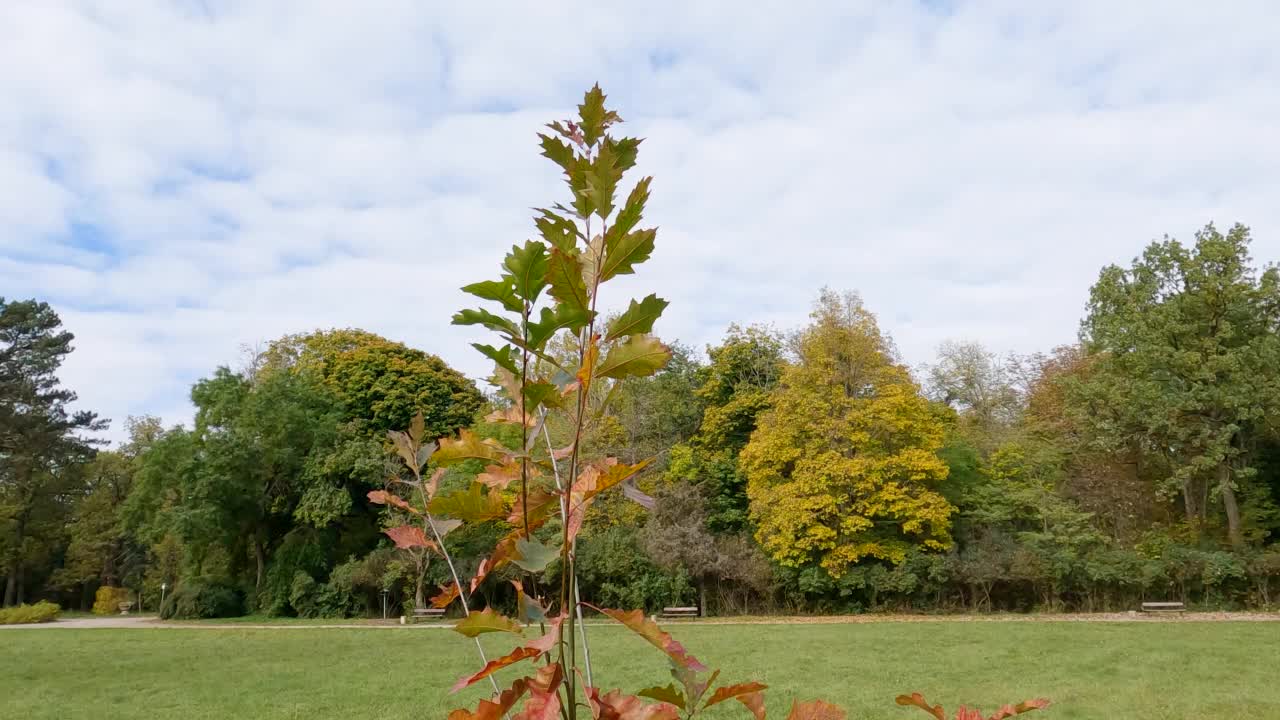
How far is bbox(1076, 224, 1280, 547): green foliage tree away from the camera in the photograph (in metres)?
20.7

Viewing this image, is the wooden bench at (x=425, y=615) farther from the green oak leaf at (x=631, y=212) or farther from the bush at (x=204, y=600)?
the green oak leaf at (x=631, y=212)

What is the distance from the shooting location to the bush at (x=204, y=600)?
973 inches

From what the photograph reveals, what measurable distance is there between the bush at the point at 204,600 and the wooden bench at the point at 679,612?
14787 millimetres

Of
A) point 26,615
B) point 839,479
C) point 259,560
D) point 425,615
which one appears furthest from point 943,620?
point 26,615

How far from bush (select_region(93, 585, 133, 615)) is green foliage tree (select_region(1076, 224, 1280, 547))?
132 ft

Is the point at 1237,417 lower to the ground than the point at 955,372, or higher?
lower

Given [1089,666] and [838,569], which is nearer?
[1089,666]

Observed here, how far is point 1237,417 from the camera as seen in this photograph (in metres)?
20.6

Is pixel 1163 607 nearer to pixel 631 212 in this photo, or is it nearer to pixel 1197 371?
pixel 1197 371

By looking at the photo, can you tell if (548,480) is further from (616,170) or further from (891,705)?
(891,705)

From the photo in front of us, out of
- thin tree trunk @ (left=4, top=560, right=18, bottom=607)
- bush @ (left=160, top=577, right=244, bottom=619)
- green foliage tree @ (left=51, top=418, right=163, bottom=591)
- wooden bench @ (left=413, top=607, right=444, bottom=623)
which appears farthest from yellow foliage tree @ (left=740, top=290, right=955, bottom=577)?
thin tree trunk @ (left=4, top=560, right=18, bottom=607)

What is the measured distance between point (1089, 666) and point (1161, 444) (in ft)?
46.9

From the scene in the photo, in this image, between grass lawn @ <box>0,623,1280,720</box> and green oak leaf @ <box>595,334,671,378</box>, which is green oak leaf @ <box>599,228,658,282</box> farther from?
grass lawn @ <box>0,623,1280,720</box>

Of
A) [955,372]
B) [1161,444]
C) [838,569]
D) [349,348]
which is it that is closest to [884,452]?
[838,569]
